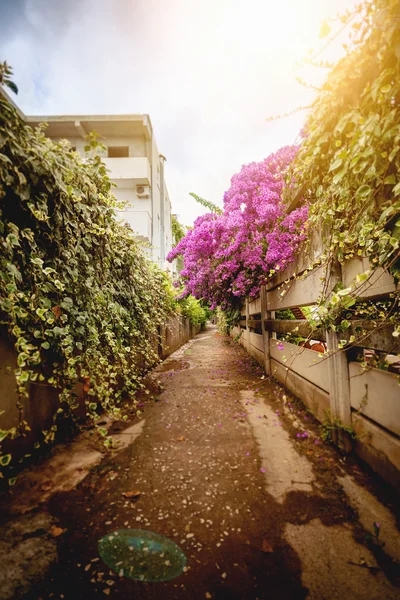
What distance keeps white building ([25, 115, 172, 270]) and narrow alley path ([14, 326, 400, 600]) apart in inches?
469

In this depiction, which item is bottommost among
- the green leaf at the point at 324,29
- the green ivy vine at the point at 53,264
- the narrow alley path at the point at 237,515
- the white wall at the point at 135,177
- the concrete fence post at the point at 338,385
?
the narrow alley path at the point at 237,515

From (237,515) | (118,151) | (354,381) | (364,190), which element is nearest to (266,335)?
(354,381)

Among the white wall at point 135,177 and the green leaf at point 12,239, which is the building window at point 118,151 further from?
the green leaf at point 12,239

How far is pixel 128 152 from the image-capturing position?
1453cm

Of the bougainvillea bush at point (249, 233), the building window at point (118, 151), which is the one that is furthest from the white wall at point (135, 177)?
the bougainvillea bush at point (249, 233)

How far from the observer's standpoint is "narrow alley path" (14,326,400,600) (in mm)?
1308

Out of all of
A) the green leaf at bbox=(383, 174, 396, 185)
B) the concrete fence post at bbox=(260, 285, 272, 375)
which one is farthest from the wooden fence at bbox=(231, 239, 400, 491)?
the concrete fence post at bbox=(260, 285, 272, 375)

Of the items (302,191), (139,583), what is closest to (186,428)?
(139,583)

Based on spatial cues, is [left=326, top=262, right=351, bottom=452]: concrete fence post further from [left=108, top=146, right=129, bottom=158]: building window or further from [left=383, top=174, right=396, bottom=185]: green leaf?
[left=108, top=146, right=129, bottom=158]: building window

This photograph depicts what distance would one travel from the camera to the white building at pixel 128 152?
525 inches

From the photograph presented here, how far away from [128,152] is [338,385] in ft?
51.6

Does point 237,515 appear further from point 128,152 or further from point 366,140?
point 128,152

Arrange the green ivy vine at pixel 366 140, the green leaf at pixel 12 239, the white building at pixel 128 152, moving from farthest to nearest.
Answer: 1. the white building at pixel 128 152
2. the green leaf at pixel 12 239
3. the green ivy vine at pixel 366 140

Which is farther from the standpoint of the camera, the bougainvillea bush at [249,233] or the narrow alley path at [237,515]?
the bougainvillea bush at [249,233]
